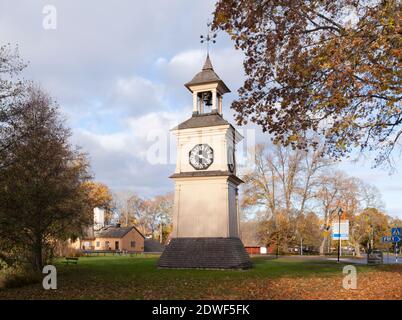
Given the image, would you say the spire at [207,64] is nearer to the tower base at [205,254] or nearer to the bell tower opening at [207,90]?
the bell tower opening at [207,90]

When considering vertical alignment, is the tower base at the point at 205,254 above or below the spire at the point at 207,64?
below

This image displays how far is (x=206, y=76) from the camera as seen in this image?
27562 millimetres

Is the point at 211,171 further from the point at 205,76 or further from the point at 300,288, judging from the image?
the point at 300,288

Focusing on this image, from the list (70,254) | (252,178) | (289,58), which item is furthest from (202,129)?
(70,254)

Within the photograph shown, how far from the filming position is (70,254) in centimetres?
4506

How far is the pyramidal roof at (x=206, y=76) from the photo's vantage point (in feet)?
88.8

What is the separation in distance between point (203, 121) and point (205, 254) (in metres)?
8.90

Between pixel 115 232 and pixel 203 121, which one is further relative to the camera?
pixel 115 232

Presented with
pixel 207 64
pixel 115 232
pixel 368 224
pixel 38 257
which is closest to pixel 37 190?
pixel 38 257

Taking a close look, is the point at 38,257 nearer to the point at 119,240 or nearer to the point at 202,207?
the point at 202,207

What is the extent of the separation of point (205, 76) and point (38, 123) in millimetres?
12327

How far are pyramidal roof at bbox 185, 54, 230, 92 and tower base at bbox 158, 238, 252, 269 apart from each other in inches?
431

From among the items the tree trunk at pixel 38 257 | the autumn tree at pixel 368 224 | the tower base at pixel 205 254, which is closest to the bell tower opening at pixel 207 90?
the tower base at pixel 205 254

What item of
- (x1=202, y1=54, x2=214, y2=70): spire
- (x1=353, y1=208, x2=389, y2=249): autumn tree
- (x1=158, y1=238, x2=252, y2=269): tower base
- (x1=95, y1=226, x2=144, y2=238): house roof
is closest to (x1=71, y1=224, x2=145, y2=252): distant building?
(x1=95, y1=226, x2=144, y2=238): house roof
